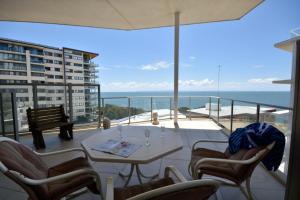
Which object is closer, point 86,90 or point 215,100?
point 86,90

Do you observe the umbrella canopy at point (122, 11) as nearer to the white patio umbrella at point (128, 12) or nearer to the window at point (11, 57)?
the white patio umbrella at point (128, 12)

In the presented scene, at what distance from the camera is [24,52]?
5715 millimetres

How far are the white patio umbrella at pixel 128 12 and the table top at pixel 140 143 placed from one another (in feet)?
9.47

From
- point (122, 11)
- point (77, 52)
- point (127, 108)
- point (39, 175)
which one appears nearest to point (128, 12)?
point (122, 11)

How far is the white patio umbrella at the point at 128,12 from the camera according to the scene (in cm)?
373

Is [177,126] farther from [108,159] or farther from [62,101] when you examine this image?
[108,159]

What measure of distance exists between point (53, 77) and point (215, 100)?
194 inches

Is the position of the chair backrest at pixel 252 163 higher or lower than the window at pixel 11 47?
lower

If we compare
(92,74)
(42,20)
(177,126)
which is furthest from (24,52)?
(177,126)

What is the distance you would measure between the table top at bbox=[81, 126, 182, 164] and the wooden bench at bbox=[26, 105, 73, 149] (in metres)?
1.81

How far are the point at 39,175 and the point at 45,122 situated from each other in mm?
2423

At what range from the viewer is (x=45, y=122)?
334 centimetres

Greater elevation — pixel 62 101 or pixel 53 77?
pixel 53 77

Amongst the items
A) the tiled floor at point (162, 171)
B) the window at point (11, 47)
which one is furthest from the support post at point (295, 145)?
the window at point (11, 47)
